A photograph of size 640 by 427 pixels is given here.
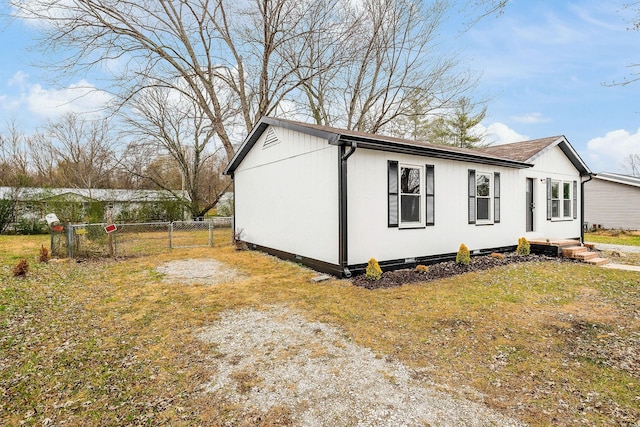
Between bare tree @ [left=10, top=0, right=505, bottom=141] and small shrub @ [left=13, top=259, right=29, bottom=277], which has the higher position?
bare tree @ [left=10, top=0, right=505, bottom=141]

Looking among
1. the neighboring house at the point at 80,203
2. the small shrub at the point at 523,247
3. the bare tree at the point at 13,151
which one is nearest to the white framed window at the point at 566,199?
the small shrub at the point at 523,247

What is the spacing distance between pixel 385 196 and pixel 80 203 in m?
14.4

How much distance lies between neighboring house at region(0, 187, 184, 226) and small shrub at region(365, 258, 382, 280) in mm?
9138

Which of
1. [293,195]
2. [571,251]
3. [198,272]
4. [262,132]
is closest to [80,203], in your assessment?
[262,132]

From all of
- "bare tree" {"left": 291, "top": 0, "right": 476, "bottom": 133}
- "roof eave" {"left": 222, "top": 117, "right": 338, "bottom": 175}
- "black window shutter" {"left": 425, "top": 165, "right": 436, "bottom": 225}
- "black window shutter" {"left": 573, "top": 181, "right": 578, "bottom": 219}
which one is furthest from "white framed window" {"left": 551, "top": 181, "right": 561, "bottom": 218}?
"roof eave" {"left": 222, "top": 117, "right": 338, "bottom": 175}

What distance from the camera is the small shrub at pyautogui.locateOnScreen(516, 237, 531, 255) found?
392 inches

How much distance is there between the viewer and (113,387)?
9.61 feet

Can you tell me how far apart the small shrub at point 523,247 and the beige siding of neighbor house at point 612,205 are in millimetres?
13668

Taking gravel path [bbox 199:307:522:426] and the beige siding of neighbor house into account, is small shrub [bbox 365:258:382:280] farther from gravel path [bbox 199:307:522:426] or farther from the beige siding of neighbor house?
the beige siding of neighbor house

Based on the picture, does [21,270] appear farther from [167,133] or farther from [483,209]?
[167,133]

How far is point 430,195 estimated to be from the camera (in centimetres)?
821

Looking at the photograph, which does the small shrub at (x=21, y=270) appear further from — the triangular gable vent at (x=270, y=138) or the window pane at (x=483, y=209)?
the window pane at (x=483, y=209)

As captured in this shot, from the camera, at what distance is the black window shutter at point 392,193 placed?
24.6 ft

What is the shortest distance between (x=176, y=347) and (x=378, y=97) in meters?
17.6
